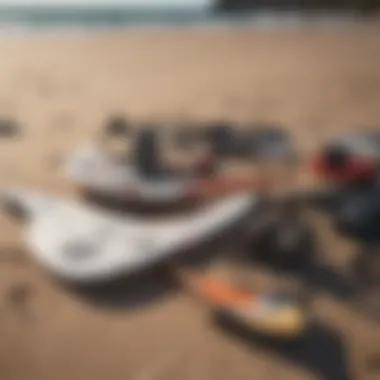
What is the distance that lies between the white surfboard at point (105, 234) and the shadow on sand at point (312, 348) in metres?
0.07

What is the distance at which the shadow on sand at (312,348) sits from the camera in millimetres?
504

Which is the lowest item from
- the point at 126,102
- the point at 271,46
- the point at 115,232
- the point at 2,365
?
the point at 2,365

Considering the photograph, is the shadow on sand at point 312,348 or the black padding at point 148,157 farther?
the black padding at point 148,157

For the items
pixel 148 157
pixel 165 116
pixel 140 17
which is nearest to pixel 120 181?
pixel 148 157

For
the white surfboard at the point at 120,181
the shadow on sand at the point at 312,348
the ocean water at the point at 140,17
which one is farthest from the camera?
the ocean water at the point at 140,17

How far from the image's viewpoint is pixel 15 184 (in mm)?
652

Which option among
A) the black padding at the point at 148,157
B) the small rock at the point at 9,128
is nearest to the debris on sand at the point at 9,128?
the small rock at the point at 9,128

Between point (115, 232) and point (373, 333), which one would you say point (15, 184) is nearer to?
point (115, 232)

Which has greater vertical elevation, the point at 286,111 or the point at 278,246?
the point at 286,111

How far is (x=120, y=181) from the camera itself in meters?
0.63

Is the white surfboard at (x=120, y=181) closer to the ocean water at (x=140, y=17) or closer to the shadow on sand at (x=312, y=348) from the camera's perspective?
the shadow on sand at (x=312, y=348)

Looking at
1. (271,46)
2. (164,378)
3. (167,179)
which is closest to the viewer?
(164,378)

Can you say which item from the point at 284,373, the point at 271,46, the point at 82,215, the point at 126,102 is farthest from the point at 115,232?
the point at 271,46

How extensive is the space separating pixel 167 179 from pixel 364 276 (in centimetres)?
17
